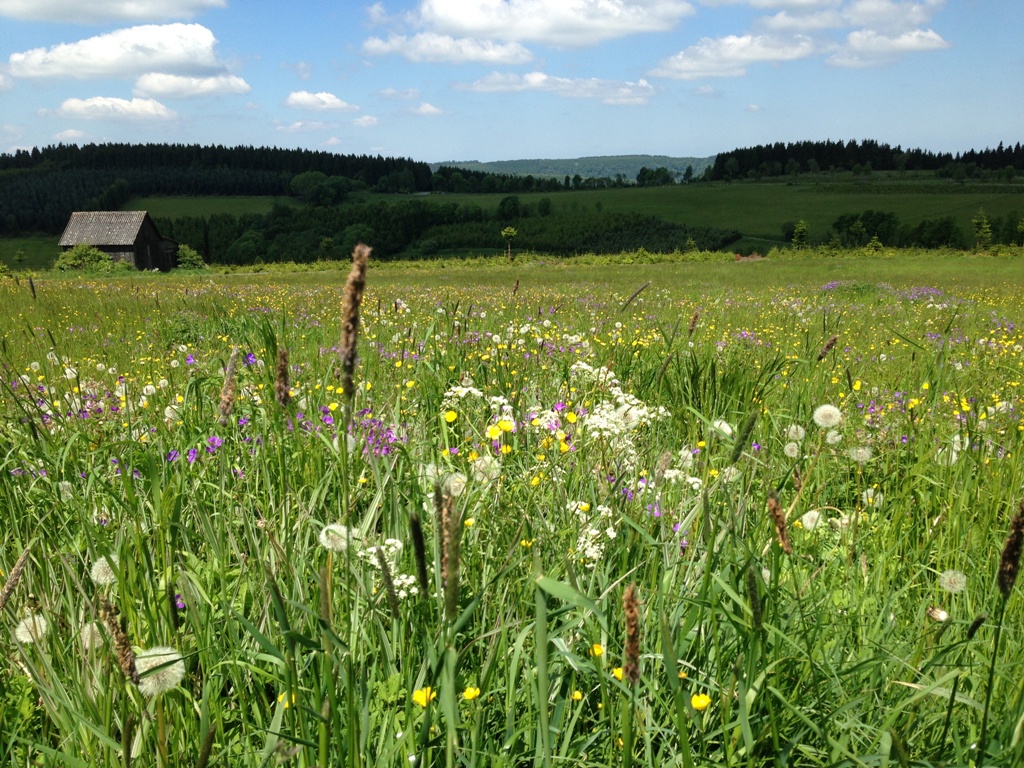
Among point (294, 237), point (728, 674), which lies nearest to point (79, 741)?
point (728, 674)

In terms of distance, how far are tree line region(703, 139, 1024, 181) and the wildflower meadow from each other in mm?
154613

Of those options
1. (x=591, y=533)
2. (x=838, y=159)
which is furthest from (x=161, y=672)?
(x=838, y=159)

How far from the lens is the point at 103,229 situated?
84.2m

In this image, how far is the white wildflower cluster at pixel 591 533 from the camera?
6.98ft

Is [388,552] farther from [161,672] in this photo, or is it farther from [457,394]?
[457,394]

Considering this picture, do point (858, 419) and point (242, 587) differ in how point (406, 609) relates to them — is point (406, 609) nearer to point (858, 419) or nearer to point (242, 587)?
point (242, 587)

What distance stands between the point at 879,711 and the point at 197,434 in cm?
274

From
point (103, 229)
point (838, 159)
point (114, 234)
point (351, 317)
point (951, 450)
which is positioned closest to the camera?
point (351, 317)

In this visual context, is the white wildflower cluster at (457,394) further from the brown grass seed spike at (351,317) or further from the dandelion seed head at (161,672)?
the brown grass seed spike at (351,317)

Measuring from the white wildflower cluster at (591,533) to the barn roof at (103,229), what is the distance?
94918mm

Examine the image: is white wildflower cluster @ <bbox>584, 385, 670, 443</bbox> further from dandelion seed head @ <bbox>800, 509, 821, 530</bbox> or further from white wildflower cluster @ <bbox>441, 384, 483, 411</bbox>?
dandelion seed head @ <bbox>800, 509, 821, 530</bbox>

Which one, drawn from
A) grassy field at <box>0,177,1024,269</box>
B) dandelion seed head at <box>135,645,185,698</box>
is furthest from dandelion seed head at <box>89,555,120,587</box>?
grassy field at <box>0,177,1024,269</box>

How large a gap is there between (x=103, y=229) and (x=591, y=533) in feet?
323

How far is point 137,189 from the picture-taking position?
145250mm
